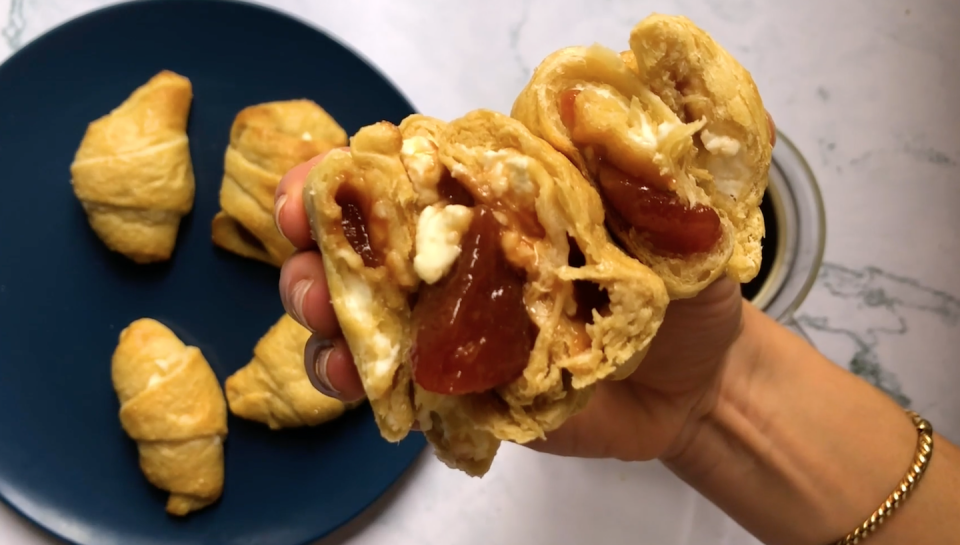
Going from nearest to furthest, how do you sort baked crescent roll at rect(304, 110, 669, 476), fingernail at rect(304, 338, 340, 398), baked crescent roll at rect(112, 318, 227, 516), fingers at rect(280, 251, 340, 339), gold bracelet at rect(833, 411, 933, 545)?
baked crescent roll at rect(304, 110, 669, 476) < fingers at rect(280, 251, 340, 339) < fingernail at rect(304, 338, 340, 398) < gold bracelet at rect(833, 411, 933, 545) < baked crescent roll at rect(112, 318, 227, 516)

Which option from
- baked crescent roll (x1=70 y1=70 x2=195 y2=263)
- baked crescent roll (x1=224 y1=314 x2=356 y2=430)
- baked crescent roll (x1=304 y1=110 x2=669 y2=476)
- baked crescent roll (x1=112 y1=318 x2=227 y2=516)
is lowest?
baked crescent roll (x1=112 y1=318 x2=227 y2=516)

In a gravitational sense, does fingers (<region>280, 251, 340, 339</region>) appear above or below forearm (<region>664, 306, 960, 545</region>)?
above

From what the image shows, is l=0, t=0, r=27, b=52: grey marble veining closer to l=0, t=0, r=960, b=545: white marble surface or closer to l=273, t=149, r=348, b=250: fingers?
l=0, t=0, r=960, b=545: white marble surface

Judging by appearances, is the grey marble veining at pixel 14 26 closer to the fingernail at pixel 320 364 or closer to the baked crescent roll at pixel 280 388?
the baked crescent roll at pixel 280 388

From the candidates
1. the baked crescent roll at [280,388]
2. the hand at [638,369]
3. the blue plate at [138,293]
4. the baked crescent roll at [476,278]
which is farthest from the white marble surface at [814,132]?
the baked crescent roll at [476,278]

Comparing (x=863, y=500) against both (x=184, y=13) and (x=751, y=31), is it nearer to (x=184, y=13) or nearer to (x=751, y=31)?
(x=751, y=31)

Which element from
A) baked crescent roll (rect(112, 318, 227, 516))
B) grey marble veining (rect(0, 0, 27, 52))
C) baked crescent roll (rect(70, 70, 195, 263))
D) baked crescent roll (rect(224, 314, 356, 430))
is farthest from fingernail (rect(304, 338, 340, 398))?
grey marble veining (rect(0, 0, 27, 52))
